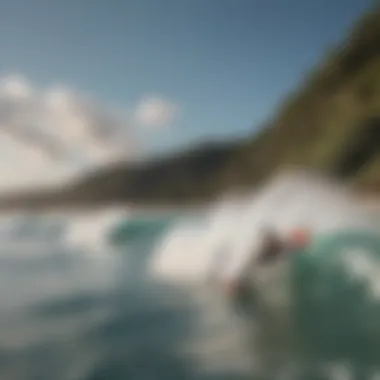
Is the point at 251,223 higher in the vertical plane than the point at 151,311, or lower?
higher

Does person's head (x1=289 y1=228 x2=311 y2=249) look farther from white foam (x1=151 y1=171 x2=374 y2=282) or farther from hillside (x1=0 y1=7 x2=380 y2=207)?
hillside (x1=0 y1=7 x2=380 y2=207)

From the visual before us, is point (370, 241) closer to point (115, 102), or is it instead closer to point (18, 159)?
point (115, 102)

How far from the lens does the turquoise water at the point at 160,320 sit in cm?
119

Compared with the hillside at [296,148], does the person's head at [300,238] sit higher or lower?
lower

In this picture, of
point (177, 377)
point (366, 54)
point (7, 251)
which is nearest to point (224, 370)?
point (177, 377)

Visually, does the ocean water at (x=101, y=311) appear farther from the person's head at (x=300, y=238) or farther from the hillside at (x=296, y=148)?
the person's head at (x=300, y=238)

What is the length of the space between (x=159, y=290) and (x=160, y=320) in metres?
0.06

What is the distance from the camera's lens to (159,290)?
49.6 inches

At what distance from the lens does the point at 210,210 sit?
130cm

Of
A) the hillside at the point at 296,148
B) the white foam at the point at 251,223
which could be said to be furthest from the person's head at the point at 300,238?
the hillside at the point at 296,148

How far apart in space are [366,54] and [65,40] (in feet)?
2.23

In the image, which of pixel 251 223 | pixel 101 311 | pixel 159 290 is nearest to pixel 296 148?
pixel 251 223

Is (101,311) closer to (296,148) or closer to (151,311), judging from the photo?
(151,311)

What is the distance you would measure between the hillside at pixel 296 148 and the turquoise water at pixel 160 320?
0.09m
